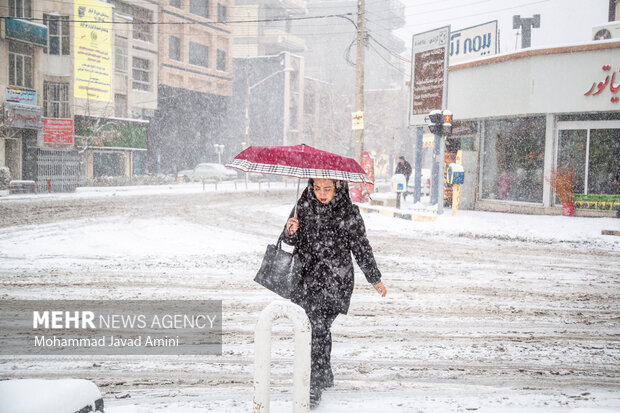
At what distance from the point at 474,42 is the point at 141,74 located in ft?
92.6

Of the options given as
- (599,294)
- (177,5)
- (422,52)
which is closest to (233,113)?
(177,5)

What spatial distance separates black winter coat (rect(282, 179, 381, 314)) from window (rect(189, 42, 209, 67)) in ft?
164

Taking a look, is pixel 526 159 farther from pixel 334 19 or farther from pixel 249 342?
pixel 334 19

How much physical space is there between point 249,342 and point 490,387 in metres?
2.30

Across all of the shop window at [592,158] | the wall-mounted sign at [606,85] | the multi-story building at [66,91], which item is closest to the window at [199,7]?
the multi-story building at [66,91]

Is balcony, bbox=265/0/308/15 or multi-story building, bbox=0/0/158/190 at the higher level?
balcony, bbox=265/0/308/15

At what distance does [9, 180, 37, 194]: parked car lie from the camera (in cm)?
2564

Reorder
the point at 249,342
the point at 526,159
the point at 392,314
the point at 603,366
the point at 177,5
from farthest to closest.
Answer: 1. the point at 177,5
2. the point at 526,159
3. the point at 392,314
4. the point at 249,342
5. the point at 603,366

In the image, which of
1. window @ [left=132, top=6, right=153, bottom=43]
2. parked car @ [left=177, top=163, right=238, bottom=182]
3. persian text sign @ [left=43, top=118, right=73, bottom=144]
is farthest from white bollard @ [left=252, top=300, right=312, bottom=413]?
window @ [left=132, top=6, right=153, bottom=43]

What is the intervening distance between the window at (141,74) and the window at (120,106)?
3.24 meters

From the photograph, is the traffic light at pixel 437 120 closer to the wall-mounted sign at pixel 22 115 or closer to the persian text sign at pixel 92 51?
the wall-mounted sign at pixel 22 115

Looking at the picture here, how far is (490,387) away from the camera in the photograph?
14.0 feet

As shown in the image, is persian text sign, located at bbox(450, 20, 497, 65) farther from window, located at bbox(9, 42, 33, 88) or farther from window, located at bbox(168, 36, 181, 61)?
window, located at bbox(168, 36, 181, 61)

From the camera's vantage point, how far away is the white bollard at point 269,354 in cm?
288
